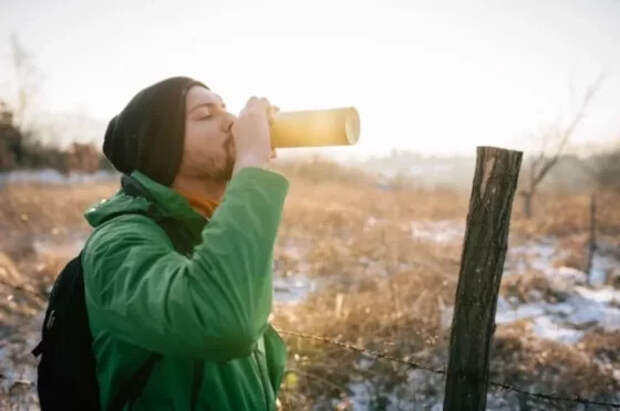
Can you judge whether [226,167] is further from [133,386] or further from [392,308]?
[392,308]

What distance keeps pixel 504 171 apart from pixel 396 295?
4667 mm

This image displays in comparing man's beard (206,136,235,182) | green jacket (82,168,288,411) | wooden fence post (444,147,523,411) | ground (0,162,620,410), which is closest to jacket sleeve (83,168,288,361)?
green jacket (82,168,288,411)

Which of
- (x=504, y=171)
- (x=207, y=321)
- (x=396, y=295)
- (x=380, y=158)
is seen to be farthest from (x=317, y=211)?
(x=380, y=158)

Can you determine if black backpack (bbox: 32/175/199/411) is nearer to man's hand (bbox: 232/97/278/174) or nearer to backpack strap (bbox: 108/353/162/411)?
backpack strap (bbox: 108/353/162/411)

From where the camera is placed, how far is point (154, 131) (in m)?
1.42

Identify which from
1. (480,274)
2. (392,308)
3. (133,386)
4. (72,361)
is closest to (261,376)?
(133,386)

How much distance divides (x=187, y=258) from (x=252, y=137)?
1.03 ft

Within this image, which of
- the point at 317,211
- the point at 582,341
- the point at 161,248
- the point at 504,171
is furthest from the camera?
the point at 317,211

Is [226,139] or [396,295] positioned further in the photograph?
[396,295]

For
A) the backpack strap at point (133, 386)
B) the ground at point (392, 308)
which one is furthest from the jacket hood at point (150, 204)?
the ground at point (392, 308)

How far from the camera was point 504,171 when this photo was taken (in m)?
1.73

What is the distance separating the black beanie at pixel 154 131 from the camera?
1394 mm

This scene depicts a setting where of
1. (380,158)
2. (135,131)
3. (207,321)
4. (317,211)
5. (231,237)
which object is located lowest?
(380,158)

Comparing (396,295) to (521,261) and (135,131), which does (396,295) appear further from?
(135,131)
